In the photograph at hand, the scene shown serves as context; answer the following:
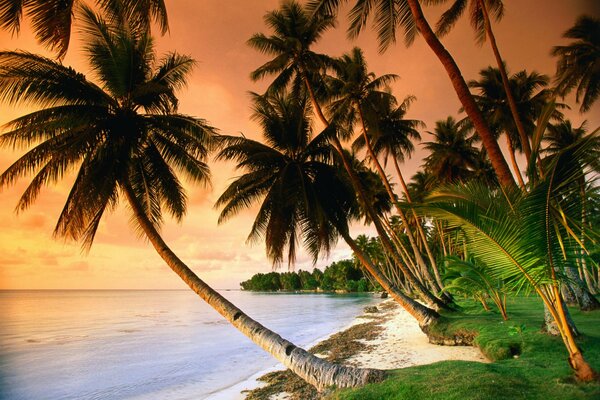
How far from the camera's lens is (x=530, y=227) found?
13.8 feet

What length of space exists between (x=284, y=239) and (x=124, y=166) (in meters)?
5.98

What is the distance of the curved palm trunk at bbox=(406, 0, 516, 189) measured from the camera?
21.1 ft

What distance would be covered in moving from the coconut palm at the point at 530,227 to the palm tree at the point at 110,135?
Result: 10.9 feet

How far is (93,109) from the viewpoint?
769 cm

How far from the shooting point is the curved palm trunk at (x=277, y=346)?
5941 mm

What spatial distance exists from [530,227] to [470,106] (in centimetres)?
359

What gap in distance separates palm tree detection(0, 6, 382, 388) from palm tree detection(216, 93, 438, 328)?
2604mm

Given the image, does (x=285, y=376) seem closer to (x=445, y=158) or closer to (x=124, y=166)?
(x=124, y=166)

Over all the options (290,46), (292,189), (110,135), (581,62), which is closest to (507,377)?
(292,189)

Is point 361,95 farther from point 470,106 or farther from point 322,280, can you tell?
point 322,280

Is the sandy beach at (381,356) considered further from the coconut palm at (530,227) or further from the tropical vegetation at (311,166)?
the coconut palm at (530,227)

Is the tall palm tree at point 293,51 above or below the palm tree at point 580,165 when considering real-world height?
above

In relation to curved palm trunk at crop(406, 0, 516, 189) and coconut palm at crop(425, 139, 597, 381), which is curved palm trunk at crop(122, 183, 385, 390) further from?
curved palm trunk at crop(406, 0, 516, 189)

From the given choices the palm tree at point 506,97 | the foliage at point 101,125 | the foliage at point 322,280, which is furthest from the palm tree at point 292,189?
the foliage at point 322,280
